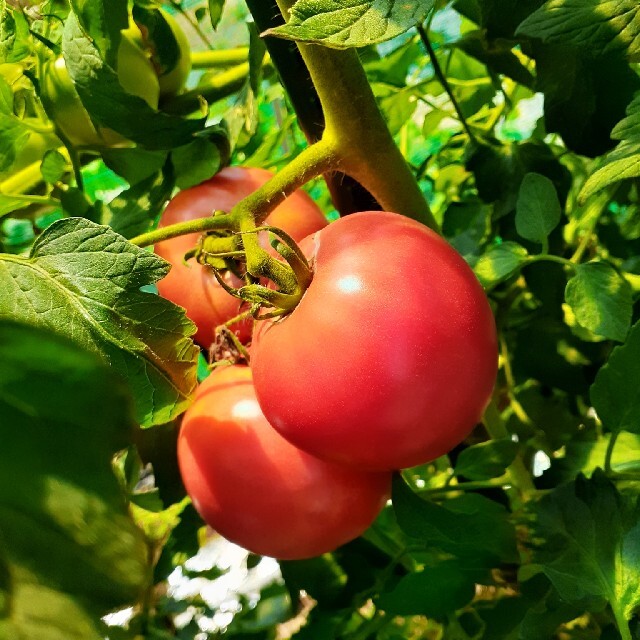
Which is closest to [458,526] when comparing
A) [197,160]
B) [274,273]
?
[274,273]

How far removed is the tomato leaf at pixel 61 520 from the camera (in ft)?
0.28

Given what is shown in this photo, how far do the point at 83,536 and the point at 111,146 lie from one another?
0.41 m

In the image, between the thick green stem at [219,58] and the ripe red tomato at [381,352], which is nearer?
the ripe red tomato at [381,352]

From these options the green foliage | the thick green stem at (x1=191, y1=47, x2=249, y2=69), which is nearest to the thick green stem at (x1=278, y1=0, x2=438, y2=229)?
the green foliage

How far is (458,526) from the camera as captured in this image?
342mm

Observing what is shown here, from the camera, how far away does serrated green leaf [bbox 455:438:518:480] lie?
1.19 feet

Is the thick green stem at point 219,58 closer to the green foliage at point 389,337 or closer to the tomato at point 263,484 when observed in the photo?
the green foliage at point 389,337

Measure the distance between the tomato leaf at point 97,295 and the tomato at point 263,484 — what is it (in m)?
0.08

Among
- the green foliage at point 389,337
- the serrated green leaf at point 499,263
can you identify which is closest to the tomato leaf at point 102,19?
the green foliage at point 389,337

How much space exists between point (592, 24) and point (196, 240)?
229mm

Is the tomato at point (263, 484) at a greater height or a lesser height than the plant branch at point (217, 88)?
lesser

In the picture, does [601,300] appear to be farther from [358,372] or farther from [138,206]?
[138,206]

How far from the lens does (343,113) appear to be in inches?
12.3

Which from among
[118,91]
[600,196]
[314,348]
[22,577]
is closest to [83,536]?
[22,577]
